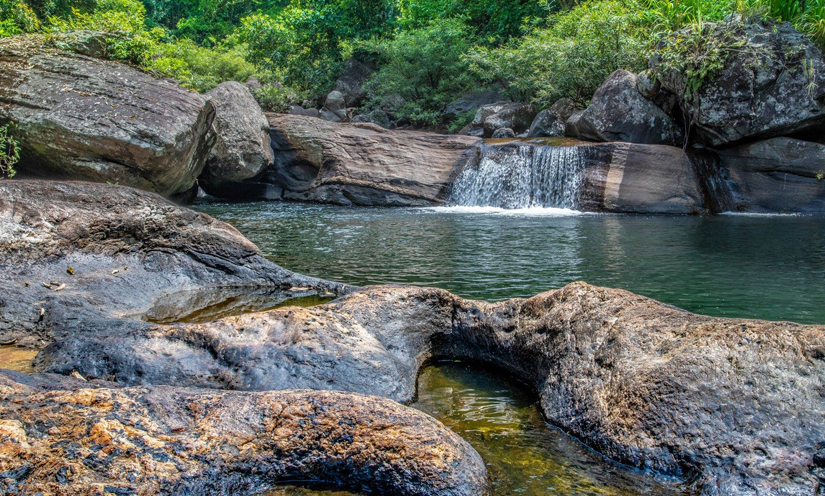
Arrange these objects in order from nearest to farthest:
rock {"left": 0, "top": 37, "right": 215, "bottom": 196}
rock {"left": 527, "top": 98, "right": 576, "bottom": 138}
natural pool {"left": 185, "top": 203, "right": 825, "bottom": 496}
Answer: natural pool {"left": 185, "top": 203, "right": 825, "bottom": 496}
rock {"left": 0, "top": 37, "right": 215, "bottom": 196}
rock {"left": 527, "top": 98, "right": 576, "bottom": 138}

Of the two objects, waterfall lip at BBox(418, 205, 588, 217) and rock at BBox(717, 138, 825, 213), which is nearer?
rock at BBox(717, 138, 825, 213)

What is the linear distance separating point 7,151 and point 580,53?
13673 millimetres

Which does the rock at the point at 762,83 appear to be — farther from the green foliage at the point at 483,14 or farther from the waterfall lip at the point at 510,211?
the green foliage at the point at 483,14

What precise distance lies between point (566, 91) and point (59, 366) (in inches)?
644

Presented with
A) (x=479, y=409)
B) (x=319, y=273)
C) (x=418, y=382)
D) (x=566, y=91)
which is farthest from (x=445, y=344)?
(x=566, y=91)

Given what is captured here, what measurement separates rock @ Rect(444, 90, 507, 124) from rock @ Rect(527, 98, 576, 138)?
18.2 feet

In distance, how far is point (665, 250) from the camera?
337 inches

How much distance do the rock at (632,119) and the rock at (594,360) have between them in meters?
11.5

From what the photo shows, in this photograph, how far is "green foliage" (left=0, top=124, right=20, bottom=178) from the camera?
832cm

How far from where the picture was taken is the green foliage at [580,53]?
630 inches

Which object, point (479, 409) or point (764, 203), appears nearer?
point (479, 409)

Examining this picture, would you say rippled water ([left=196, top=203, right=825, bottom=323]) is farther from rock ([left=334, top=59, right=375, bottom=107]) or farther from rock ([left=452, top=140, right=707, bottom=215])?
rock ([left=334, top=59, right=375, bottom=107])

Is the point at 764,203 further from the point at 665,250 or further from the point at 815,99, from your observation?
the point at 665,250

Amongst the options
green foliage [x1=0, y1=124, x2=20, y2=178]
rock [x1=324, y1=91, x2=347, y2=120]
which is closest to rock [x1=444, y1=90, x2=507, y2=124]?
rock [x1=324, y1=91, x2=347, y2=120]
